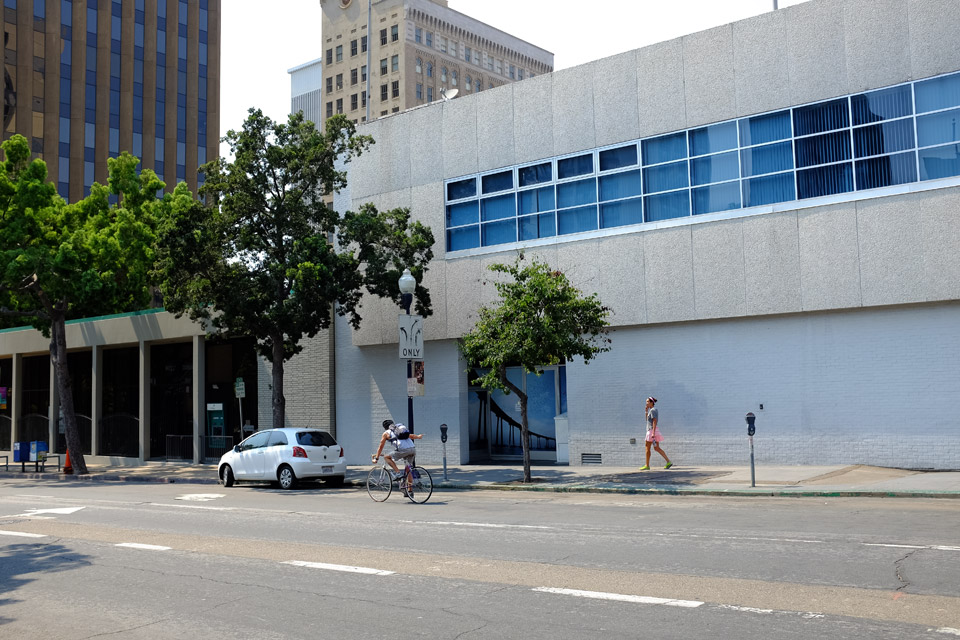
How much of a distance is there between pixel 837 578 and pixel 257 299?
1787cm

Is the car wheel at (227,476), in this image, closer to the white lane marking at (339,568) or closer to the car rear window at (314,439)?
the car rear window at (314,439)

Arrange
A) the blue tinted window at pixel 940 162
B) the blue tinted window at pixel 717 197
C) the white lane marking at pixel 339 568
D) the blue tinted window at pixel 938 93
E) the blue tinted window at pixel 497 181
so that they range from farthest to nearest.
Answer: the blue tinted window at pixel 497 181 < the blue tinted window at pixel 717 197 < the blue tinted window at pixel 938 93 < the blue tinted window at pixel 940 162 < the white lane marking at pixel 339 568

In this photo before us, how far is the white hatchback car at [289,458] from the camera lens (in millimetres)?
21562

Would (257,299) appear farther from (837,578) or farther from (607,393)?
(837,578)

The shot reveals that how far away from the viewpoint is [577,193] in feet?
78.4

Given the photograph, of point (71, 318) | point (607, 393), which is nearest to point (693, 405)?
point (607, 393)

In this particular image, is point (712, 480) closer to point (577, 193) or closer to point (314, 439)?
point (577, 193)

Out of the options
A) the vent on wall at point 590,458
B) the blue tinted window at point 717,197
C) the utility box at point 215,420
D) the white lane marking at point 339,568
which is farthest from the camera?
the utility box at point 215,420

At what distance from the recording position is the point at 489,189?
25547 millimetres

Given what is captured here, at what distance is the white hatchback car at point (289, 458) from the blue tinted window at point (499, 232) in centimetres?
731

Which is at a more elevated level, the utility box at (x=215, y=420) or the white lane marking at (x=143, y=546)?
the utility box at (x=215, y=420)

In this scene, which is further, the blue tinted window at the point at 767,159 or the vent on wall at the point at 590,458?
the vent on wall at the point at 590,458

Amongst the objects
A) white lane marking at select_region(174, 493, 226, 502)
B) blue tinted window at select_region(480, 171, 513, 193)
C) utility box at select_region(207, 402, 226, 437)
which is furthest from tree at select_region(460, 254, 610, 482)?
utility box at select_region(207, 402, 226, 437)

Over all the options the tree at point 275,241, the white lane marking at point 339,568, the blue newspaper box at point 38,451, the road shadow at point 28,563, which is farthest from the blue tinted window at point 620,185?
the blue newspaper box at point 38,451
